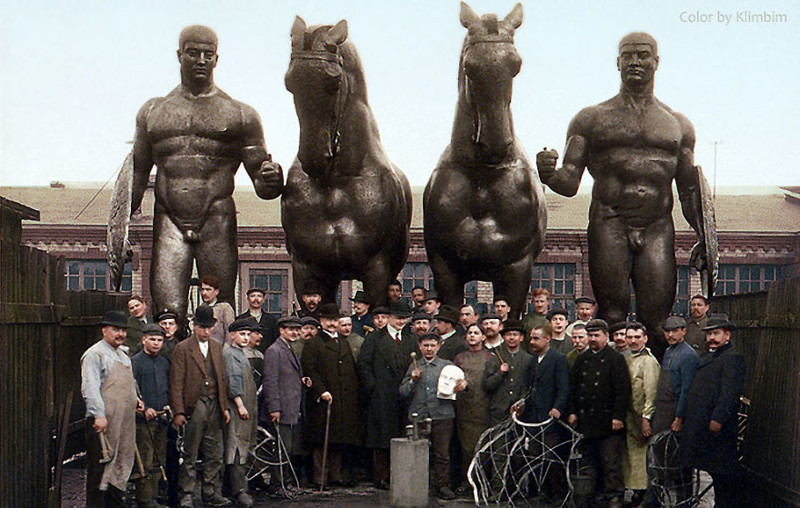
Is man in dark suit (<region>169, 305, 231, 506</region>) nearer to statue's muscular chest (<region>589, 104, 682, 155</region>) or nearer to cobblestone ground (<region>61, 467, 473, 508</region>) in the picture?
cobblestone ground (<region>61, 467, 473, 508</region>)

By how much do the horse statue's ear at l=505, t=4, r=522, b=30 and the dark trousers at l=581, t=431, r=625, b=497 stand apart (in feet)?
10.7

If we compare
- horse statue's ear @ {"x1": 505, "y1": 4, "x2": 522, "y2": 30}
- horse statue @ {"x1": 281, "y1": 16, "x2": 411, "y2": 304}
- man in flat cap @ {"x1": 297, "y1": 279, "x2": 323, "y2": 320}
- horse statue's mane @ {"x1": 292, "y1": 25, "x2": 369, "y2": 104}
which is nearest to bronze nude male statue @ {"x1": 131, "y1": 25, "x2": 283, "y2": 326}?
horse statue @ {"x1": 281, "y1": 16, "x2": 411, "y2": 304}

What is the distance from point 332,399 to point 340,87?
2.54 m

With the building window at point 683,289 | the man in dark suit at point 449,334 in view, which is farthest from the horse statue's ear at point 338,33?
the building window at point 683,289

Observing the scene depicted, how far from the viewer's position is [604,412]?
29.2 ft

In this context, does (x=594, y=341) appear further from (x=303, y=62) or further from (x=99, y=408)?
(x=99, y=408)

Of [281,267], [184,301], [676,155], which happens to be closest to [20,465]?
[184,301]

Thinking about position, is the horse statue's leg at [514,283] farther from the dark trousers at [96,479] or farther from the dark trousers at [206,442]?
the dark trousers at [96,479]

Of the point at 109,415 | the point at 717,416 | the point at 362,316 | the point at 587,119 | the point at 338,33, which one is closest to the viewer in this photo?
the point at 109,415

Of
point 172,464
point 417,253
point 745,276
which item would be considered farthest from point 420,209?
point 172,464

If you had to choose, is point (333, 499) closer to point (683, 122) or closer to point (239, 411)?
point (239, 411)

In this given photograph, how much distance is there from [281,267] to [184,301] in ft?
54.9

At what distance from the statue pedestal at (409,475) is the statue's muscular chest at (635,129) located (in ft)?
10.7

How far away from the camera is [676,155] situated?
33.1ft
